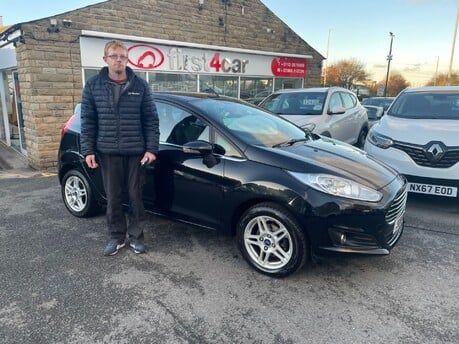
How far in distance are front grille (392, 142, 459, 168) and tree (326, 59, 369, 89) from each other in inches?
1757

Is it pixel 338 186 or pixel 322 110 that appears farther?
pixel 322 110

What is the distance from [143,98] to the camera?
10.7ft

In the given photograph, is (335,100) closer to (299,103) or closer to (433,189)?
(299,103)

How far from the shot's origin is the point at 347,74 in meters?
49.0

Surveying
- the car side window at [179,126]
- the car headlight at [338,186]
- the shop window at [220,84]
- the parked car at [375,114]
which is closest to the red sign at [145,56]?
the shop window at [220,84]

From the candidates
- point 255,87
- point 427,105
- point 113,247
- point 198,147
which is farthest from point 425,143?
point 255,87

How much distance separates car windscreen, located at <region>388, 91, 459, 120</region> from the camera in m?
5.37

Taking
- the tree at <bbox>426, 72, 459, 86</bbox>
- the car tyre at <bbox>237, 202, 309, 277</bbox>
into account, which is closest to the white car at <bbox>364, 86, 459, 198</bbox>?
the car tyre at <bbox>237, 202, 309, 277</bbox>

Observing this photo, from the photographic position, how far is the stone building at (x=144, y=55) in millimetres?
7312

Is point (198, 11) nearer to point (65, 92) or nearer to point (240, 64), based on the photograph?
point (240, 64)

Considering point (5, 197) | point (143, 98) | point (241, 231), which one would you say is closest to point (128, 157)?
point (143, 98)

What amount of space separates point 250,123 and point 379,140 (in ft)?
7.78

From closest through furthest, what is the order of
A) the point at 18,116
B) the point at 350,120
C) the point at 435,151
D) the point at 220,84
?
1. the point at 435,151
2. the point at 350,120
3. the point at 18,116
4. the point at 220,84

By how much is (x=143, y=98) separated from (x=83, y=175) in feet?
5.17
